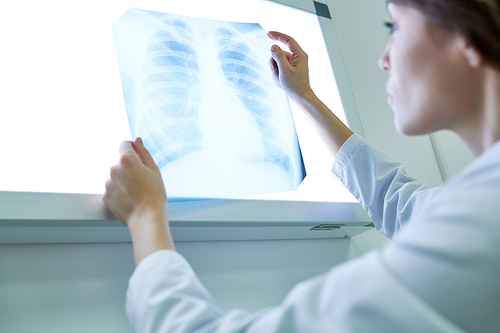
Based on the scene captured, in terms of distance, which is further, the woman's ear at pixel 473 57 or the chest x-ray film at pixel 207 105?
the chest x-ray film at pixel 207 105

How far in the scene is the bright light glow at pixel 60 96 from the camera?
58cm

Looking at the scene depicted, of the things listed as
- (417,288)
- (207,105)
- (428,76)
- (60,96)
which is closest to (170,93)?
(207,105)

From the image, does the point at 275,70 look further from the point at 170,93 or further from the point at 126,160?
the point at 126,160

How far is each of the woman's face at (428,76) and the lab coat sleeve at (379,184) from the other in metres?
0.24

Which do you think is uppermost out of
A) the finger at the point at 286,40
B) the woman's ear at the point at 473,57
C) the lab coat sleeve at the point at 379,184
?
the finger at the point at 286,40

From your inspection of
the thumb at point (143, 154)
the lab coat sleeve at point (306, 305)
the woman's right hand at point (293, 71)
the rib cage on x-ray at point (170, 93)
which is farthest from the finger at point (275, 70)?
the lab coat sleeve at point (306, 305)

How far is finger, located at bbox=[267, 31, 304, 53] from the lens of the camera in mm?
918

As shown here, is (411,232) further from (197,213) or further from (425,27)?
(197,213)

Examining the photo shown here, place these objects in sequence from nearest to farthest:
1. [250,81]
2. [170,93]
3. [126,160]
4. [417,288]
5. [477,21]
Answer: [417,288] < [477,21] < [126,160] < [170,93] < [250,81]

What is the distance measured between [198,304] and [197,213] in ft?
0.91

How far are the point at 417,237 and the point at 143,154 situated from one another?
1.35ft

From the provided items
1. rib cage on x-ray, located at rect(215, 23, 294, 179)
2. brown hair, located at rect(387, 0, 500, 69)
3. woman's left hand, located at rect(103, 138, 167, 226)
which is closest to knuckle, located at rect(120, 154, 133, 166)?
woman's left hand, located at rect(103, 138, 167, 226)

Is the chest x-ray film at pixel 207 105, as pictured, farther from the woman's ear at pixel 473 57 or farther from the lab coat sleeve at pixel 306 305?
the woman's ear at pixel 473 57

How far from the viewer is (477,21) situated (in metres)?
0.45
